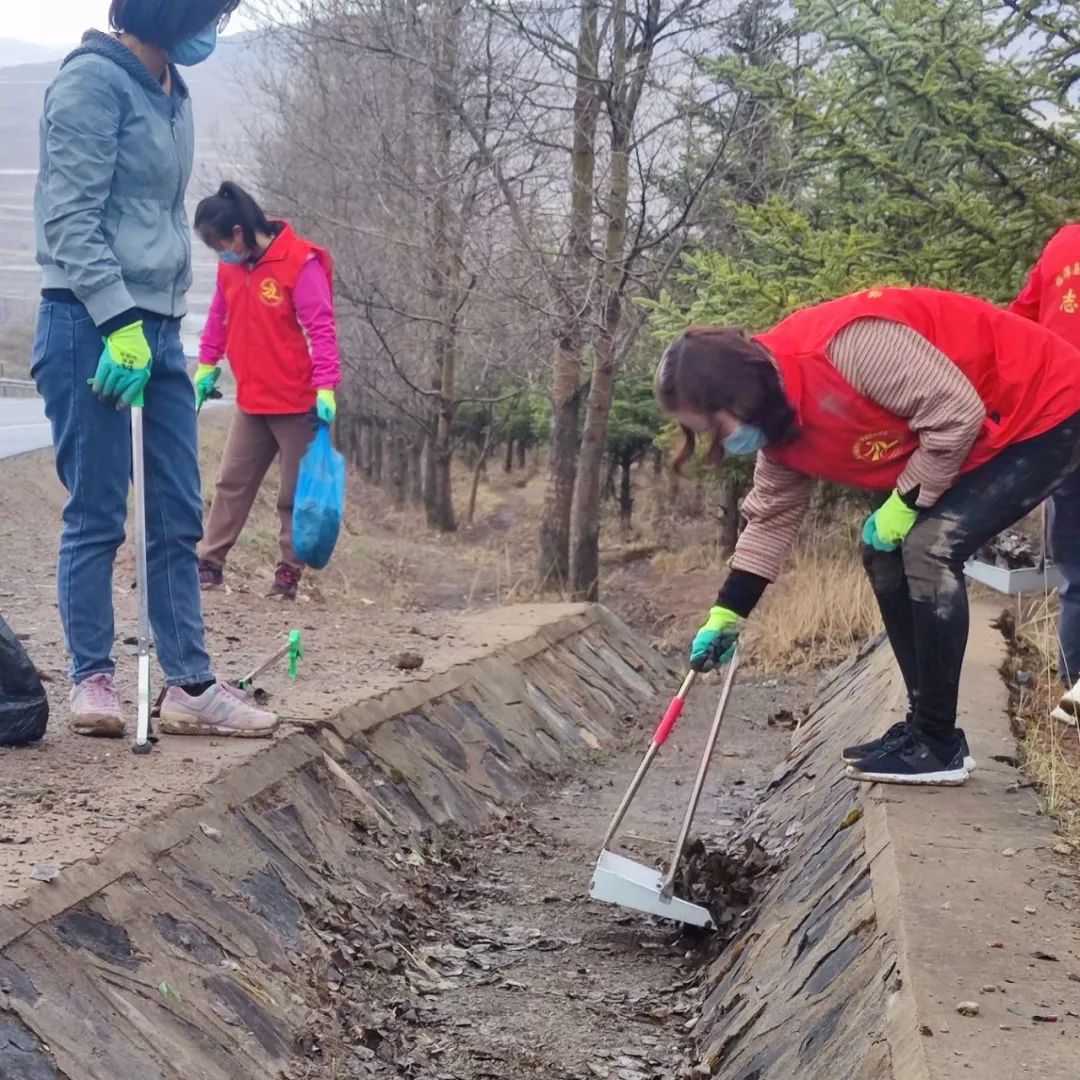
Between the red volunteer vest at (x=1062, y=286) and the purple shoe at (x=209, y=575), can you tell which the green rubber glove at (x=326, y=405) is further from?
the red volunteer vest at (x=1062, y=286)

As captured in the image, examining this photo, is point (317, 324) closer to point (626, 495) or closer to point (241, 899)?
point (241, 899)

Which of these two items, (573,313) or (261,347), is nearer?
(261,347)

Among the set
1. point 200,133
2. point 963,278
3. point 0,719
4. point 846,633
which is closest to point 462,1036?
point 0,719

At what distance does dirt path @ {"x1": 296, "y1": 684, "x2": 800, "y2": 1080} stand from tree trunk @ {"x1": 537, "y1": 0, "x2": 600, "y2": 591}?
22.5 ft

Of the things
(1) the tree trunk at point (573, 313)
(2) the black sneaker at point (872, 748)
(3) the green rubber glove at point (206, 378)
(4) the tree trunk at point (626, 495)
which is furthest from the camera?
(4) the tree trunk at point (626, 495)

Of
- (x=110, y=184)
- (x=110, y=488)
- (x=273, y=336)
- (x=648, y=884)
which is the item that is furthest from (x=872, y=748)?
(x=273, y=336)

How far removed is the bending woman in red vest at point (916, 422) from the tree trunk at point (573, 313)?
797cm

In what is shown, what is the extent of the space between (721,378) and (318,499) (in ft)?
12.4

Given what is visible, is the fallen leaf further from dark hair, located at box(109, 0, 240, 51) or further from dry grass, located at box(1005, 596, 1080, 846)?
dark hair, located at box(109, 0, 240, 51)

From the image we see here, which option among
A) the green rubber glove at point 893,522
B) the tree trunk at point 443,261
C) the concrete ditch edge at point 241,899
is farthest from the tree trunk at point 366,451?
the green rubber glove at point 893,522

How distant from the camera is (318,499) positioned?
23.6 ft

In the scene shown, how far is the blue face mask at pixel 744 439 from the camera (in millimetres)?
3854

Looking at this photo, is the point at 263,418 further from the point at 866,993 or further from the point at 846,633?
the point at 866,993

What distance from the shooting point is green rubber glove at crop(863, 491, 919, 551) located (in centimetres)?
411
